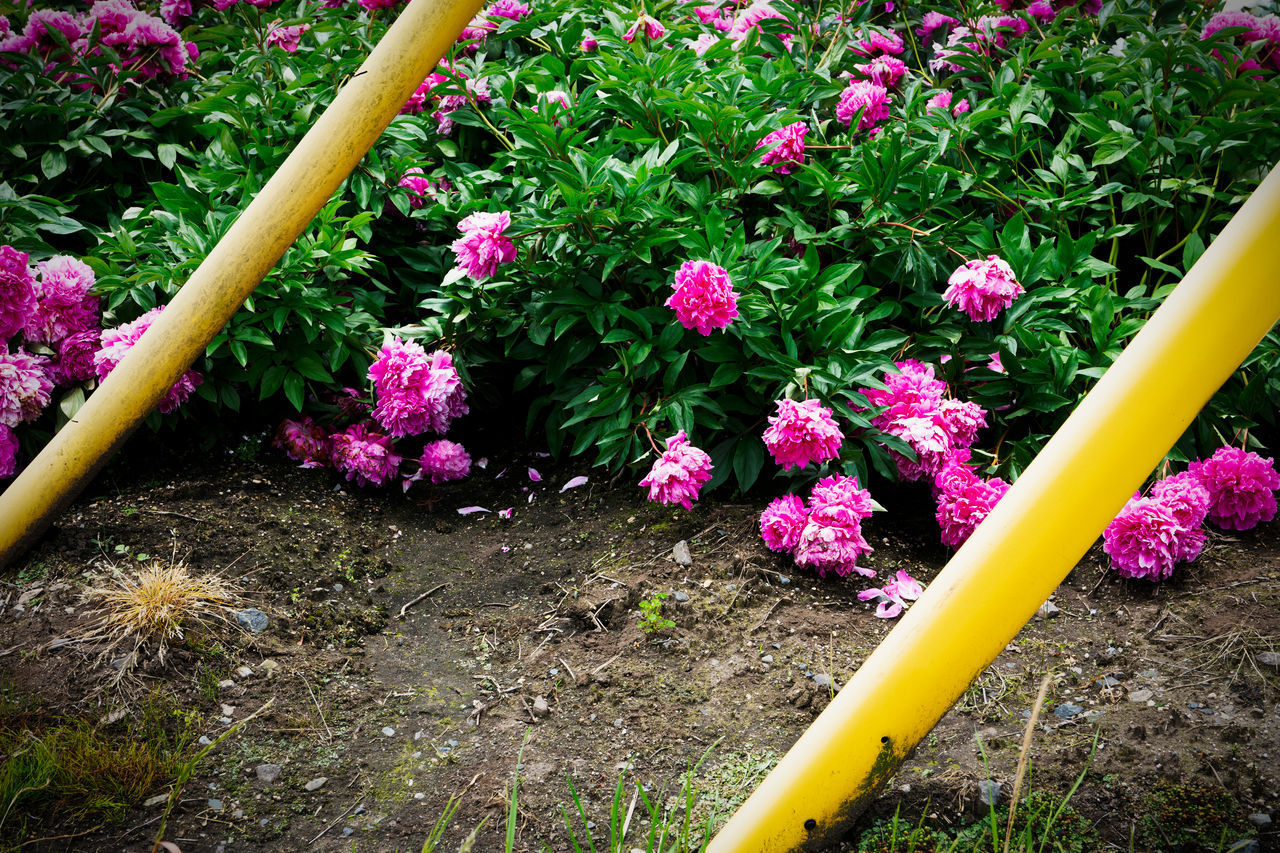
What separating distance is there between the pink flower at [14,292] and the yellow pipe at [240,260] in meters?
0.76

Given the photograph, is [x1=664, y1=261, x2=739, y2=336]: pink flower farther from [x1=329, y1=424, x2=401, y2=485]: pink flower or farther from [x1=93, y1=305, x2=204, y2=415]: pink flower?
[x1=93, y1=305, x2=204, y2=415]: pink flower

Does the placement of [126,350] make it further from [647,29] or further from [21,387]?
[647,29]

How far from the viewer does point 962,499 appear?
192 centimetres

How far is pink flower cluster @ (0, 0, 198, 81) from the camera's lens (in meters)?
2.69

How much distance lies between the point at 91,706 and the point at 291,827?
496mm

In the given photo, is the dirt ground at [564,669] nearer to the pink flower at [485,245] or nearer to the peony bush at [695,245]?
the peony bush at [695,245]

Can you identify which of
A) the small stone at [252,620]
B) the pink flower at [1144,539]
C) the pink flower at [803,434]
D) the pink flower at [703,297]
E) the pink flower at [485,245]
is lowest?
the small stone at [252,620]

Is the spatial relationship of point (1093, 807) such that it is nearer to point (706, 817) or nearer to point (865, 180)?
point (706, 817)

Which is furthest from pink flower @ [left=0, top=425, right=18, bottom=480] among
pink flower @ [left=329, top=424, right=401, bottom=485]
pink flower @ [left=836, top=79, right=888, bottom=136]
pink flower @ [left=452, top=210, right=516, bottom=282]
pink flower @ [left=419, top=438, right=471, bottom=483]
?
pink flower @ [left=836, top=79, right=888, bottom=136]

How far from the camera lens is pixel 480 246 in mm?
2129

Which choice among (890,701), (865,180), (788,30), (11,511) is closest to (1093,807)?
(890,701)

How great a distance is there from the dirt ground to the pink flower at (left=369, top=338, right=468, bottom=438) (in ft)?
1.00

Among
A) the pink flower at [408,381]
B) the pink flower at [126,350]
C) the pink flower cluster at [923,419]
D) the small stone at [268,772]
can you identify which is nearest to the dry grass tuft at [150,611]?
the small stone at [268,772]

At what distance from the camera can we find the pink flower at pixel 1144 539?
1.82 m
